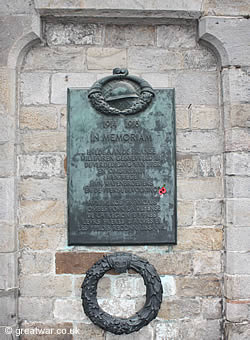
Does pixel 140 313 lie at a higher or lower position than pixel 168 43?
lower

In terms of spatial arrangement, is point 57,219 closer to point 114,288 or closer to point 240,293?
point 114,288

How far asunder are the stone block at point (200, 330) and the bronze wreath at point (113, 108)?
192 centimetres

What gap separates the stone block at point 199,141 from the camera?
2826 mm

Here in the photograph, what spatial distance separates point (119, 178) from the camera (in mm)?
2707

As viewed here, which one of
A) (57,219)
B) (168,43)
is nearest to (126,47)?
(168,43)

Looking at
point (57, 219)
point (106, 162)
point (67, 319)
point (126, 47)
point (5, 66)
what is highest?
point (126, 47)

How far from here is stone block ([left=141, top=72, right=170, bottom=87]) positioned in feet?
9.32

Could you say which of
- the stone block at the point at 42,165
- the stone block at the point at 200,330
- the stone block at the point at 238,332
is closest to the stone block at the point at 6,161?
the stone block at the point at 42,165

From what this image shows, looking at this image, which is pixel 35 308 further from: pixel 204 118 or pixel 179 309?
pixel 204 118

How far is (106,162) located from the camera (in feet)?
8.91

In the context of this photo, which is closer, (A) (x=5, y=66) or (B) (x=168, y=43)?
(A) (x=5, y=66)

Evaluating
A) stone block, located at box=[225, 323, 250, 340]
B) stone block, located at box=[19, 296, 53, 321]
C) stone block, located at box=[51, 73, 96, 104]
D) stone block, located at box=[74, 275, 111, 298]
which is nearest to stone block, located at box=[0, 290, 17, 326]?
stone block, located at box=[19, 296, 53, 321]

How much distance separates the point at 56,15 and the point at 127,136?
1.24 metres

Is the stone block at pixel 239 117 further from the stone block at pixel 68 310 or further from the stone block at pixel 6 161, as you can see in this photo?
the stone block at pixel 68 310
